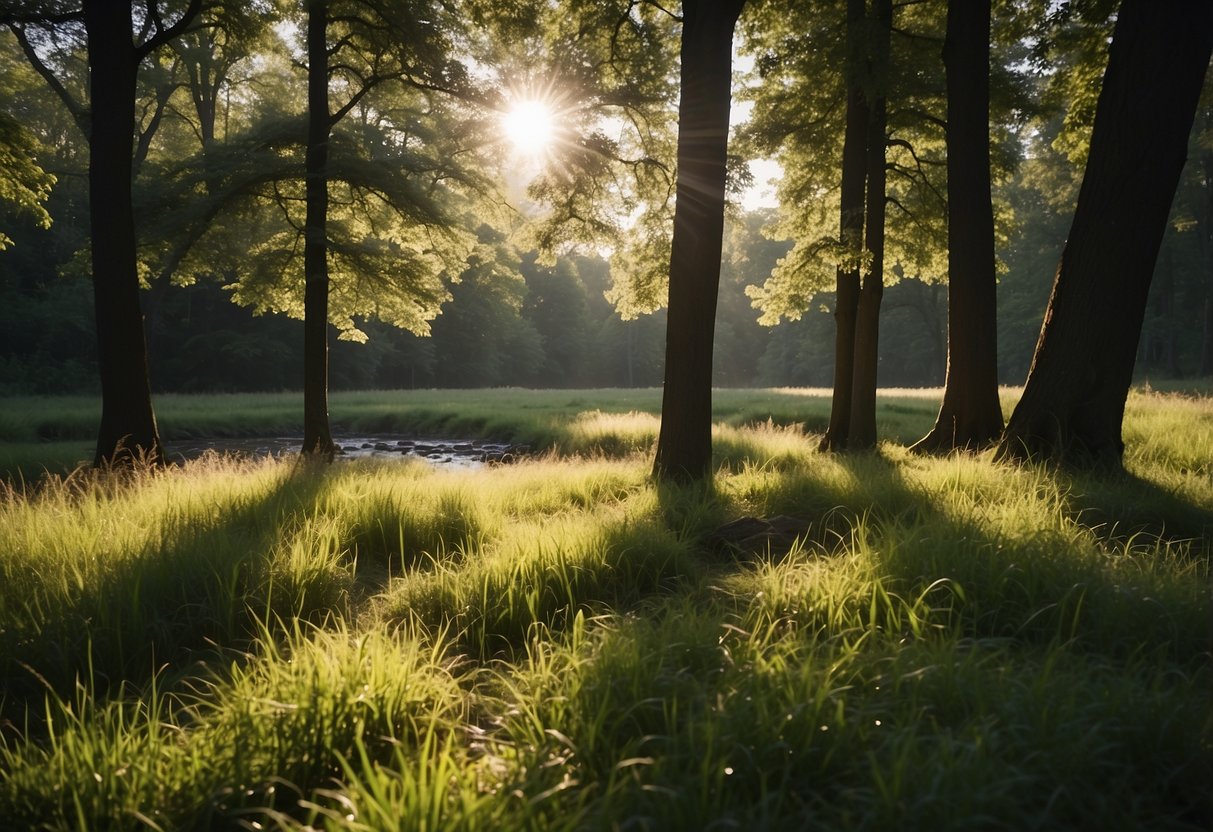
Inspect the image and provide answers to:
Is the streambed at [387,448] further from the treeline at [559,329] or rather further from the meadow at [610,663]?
the meadow at [610,663]

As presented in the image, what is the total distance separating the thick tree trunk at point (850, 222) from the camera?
9016 mm

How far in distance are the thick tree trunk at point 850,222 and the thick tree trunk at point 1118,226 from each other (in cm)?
322

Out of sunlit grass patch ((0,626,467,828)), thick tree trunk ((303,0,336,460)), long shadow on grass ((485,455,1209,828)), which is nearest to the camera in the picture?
long shadow on grass ((485,455,1209,828))

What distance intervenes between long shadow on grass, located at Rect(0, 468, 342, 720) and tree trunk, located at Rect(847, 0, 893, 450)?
831 centimetres

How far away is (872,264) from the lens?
9.77 meters

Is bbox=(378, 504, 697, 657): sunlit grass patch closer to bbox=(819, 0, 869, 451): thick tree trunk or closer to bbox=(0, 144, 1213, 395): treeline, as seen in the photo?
bbox=(819, 0, 869, 451): thick tree trunk

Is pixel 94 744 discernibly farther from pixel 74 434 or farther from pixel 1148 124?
pixel 74 434

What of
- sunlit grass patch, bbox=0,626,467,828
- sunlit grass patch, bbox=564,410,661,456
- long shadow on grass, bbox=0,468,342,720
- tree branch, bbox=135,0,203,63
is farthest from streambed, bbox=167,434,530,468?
sunlit grass patch, bbox=0,626,467,828

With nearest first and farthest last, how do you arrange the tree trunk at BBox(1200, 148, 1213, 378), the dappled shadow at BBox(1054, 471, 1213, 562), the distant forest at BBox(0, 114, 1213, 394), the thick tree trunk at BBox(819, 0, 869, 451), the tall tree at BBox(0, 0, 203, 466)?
1. the dappled shadow at BBox(1054, 471, 1213, 562)
2. the tall tree at BBox(0, 0, 203, 466)
3. the thick tree trunk at BBox(819, 0, 869, 451)
4. the tree trunk at BBox(1200, 148, 1213, 378)
5. the distant forest at BBox(0, 114, 1213, 394)

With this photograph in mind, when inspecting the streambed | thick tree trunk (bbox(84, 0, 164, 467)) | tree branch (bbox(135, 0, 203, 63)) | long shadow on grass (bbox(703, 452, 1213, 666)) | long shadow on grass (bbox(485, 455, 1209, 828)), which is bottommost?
the streambed

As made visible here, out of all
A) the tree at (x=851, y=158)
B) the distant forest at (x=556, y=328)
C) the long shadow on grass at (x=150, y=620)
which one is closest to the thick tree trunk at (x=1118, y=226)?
the tree at (x=851, y=158)

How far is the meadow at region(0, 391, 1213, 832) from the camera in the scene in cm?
182

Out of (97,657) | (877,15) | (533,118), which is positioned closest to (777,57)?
(877,15)

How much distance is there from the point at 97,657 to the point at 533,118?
32.2 feet
